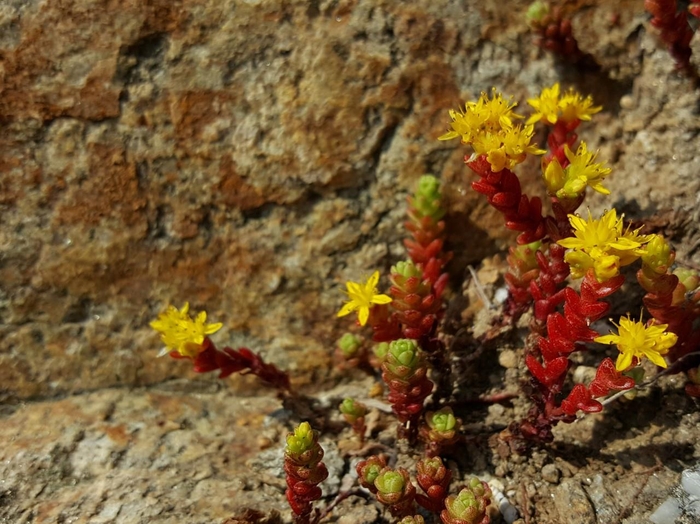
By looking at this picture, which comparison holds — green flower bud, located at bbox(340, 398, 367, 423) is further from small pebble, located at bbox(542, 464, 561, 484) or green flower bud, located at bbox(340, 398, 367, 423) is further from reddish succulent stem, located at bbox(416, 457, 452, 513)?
small pebble, located at bbox(542, 464, 561, 484)

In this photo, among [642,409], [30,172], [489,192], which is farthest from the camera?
[30,172]

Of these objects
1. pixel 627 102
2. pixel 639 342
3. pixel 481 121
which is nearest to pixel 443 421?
pixel 639 342

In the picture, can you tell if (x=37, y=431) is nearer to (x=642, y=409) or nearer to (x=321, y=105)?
(x=321, y=105)

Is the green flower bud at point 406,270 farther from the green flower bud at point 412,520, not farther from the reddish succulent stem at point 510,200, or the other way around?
the green flower bud at point 412,520

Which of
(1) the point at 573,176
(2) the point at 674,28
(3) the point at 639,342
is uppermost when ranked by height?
(2) the point at 674,28

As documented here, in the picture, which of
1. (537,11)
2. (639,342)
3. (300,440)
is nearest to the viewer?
(639,342)

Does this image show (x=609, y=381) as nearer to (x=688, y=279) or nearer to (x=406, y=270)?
(x=688, y=279)

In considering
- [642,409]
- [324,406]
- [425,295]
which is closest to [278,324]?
[324,406]

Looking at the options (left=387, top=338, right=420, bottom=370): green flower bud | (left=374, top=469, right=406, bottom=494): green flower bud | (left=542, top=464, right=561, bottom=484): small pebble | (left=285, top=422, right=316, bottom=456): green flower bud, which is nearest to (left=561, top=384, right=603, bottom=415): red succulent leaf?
(left=542, top=464, right=561, bottom=484): small pebble
